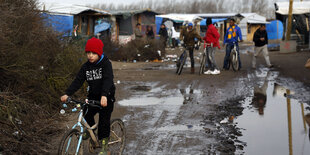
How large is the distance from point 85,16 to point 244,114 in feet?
70.7

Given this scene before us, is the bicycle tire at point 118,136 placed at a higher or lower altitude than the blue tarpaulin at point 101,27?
lower

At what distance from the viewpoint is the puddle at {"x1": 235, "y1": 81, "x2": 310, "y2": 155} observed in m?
5.95

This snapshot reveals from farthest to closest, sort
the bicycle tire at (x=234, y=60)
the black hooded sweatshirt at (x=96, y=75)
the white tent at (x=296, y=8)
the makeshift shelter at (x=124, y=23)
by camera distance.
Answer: the makeshift shelter at (x=124, y=23)
the white tent at (x=296, y=8)
the bicycle tire at (x=234, y=60)
the black hooded sweatshirt at (x=96, y=75)

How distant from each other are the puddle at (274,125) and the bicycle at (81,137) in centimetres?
172

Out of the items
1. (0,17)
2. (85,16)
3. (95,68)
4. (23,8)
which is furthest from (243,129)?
(85,16)

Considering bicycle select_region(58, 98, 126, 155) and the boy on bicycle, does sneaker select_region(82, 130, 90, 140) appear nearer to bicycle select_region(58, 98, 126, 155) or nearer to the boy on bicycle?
bicycle select_region(58, 98, 126, 155)

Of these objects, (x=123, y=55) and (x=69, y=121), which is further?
(x=123, y=55)

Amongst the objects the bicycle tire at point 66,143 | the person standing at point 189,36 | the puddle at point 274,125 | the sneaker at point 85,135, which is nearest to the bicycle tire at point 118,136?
the sneaker at point 85,135

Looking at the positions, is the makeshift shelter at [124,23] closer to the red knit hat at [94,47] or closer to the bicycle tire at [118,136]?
the bicycle tire at [118,136]

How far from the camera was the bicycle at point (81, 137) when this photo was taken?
457cm

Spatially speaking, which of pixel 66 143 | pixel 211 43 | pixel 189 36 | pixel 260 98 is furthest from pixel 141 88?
pixel 66 143

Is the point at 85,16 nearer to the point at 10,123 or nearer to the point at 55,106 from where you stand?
the point at 55,106

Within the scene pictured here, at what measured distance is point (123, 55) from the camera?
A: 72.5 ft

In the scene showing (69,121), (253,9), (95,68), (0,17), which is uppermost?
(253,9)
